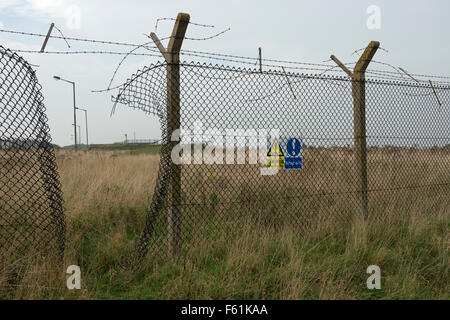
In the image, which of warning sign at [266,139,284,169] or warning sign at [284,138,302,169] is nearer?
warning sign at [284,138,302,169]

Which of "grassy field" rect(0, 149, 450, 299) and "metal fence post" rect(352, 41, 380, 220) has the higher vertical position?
"metal fence post" rect(352, 41, 380, 220)

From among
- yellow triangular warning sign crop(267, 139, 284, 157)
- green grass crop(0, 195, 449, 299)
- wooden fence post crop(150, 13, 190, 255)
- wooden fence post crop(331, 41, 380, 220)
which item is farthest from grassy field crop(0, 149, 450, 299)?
yellow triangular warning sign crop(267, 139, 284, 157)

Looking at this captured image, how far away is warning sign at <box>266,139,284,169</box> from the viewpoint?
5298mm

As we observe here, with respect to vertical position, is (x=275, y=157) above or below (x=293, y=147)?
below

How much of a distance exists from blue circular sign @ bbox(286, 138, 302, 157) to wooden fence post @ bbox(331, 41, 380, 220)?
2.62ft

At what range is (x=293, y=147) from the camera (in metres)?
5.12

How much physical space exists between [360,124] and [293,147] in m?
0.97

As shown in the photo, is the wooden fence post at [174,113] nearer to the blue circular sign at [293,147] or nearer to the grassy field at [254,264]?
the grassy field at [254,264]

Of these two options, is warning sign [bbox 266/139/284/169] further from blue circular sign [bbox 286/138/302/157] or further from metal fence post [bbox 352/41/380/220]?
metal fence post [bbox 352/41/380/220]

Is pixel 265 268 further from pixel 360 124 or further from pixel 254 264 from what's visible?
pixel 360 124

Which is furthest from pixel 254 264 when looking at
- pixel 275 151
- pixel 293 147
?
pixel 275 151

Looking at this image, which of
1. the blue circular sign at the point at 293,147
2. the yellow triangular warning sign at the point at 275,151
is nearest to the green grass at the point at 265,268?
the blue circular sign at the point at 293,147

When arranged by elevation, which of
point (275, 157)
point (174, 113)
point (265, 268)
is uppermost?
point (174, 113)
